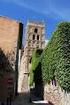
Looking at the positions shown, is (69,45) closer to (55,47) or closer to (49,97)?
(55,47)

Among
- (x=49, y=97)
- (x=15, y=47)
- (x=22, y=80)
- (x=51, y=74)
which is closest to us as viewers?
(x=51, y=74)

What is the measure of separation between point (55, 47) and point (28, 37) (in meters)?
48.4

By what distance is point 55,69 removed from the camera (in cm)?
1630

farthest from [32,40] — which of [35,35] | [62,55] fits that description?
[62,55]

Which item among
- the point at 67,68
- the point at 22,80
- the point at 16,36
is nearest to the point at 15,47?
the point at 16,36

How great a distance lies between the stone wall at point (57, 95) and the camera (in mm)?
14680

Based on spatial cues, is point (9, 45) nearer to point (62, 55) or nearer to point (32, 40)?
point (62, 55)

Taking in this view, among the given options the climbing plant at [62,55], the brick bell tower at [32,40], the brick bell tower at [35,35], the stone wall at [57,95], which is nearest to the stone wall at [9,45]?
the stone wall at [57,95]

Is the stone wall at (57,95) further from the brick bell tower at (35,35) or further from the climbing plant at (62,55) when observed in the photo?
the brick bell tower at (35,35)

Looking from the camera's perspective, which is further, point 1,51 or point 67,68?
point 1,51

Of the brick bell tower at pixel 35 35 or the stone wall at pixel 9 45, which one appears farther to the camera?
the brick bell tower at pixel 35 35

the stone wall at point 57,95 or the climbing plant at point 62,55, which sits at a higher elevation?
the climbing plant at point 62,55

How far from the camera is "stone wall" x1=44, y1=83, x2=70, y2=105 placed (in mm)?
14680

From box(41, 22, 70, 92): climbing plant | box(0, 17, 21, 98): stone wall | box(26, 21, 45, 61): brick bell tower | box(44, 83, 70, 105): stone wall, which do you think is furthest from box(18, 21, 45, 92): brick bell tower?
box(41, 22, 70, 92): climbing plant
